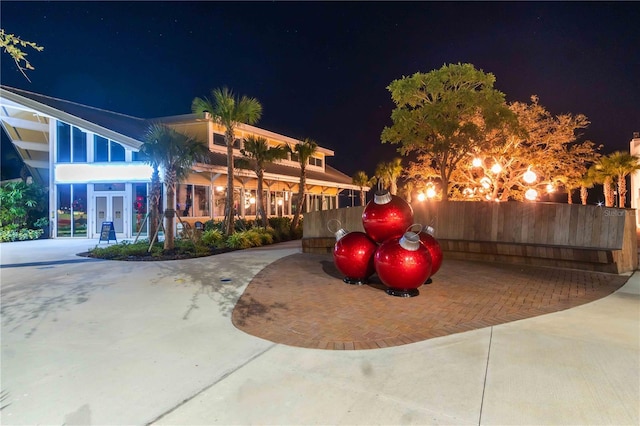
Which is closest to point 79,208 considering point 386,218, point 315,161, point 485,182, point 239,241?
point 239,241

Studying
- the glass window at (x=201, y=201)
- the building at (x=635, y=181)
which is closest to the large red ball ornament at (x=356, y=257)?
the glass window at (x=201, y=201)

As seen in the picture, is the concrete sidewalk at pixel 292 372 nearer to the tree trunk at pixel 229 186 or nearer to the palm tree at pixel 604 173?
the tree trunk at pixel 229 186

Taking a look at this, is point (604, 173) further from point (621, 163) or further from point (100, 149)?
point (100, 149)

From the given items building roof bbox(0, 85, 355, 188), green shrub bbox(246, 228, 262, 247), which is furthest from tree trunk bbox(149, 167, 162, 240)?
building roof bbox(0, 85, 355, 188)

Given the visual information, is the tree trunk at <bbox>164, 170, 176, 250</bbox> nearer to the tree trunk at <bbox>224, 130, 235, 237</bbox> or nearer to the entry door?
the tree trunk at <bbox>224, 130, 235, 237</bbox>

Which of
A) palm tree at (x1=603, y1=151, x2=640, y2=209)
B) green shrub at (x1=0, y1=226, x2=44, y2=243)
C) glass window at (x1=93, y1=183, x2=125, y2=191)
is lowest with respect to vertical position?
green shrub at (x1=0, y1=226, x2=44, y2=243)

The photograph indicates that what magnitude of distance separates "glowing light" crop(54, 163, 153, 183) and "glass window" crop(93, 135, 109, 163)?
1.33 feet

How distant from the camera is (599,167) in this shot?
2667 cm

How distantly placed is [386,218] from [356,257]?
94 centimetres

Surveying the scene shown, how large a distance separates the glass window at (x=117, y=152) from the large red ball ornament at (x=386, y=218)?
14.8 meters

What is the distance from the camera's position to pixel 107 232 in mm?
16078

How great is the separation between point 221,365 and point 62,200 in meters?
18.6

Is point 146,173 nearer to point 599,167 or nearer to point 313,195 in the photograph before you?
point 313,195

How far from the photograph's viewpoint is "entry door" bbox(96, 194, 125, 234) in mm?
18328
